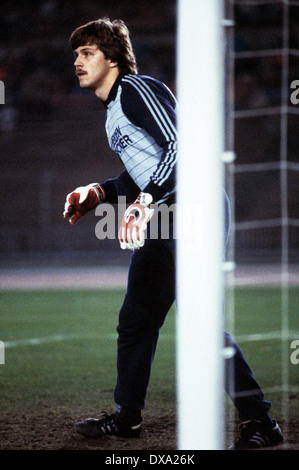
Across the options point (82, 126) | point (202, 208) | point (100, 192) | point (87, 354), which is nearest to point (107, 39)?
point (100, 192)

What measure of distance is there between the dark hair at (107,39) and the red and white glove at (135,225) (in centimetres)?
80

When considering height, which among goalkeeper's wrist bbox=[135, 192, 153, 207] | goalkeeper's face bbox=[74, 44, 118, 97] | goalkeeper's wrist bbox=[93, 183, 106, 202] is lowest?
goalkeeper's wrist bbox=[135, 192, 153, 207]

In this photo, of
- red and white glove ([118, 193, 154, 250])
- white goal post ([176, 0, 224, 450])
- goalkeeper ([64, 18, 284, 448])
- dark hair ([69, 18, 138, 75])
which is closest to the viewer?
white goal post ([176, 0, 224, 450])

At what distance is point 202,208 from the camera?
2590 mm

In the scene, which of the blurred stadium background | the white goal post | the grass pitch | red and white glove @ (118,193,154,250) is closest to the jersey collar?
red and white glove @ (118,193,154,250)

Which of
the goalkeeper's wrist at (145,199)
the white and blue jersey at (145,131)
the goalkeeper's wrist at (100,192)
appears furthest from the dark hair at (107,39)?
the goalkeeper's wrist at (145,199)

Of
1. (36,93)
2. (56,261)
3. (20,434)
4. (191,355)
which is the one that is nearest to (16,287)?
(56,261)

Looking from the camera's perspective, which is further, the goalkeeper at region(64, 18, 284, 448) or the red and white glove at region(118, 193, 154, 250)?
the goalkeeper at region(64, 18, 284, 448)

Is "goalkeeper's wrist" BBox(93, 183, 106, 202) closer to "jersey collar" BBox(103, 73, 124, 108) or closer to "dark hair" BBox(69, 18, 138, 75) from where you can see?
"jersey collar" BBox(103, 73, 124, 108)

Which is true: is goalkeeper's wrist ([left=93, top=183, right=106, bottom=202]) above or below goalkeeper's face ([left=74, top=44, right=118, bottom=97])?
below

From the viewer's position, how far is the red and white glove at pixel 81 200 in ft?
12.3

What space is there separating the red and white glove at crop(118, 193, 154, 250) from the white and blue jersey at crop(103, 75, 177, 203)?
0.43 ft

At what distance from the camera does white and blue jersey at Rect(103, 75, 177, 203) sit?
3.21m

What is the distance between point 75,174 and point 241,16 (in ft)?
24.0
